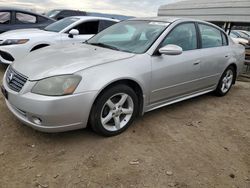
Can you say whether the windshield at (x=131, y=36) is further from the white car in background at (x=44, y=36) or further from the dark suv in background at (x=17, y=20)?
the dark suv in background at (x=17, y=20)

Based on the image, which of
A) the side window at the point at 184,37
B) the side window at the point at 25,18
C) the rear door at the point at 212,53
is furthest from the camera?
the side window at the point at 25,18

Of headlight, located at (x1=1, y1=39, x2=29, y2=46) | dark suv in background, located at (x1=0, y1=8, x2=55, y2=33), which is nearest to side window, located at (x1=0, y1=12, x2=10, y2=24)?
dark suv in background, located at (x1=0, y1=8, x2=55, y2=33)

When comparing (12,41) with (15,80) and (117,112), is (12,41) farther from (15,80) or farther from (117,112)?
(117,112)

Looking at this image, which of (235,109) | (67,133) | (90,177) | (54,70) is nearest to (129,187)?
(90,177)

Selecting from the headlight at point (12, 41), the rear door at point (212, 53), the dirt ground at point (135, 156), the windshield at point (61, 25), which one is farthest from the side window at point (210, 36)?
the headlight at point (12, 41)

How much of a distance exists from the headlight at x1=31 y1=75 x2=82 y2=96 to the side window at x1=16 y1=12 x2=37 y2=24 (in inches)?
214

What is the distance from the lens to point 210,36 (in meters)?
4.79

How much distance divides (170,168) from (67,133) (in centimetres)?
134

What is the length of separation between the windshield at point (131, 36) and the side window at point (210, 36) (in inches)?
34.5

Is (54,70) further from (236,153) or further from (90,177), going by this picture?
(236,153)

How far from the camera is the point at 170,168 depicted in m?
2.88

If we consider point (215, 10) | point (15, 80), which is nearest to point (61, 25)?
point (15, 80)

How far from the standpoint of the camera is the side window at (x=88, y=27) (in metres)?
6.96

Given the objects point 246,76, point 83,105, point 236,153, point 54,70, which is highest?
point 54,70
